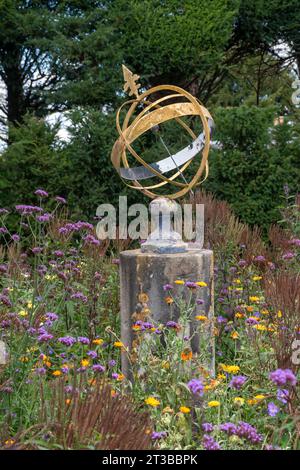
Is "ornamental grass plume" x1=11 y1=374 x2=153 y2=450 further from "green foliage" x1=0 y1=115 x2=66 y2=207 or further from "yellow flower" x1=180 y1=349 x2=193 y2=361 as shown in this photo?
"green foliage" x1=0 y1=115 x2=66 y2=207

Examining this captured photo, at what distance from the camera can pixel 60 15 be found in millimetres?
9609

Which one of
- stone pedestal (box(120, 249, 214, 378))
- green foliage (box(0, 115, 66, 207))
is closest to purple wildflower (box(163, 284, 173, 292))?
stone pedestal (box(120, 249, 214, 378))

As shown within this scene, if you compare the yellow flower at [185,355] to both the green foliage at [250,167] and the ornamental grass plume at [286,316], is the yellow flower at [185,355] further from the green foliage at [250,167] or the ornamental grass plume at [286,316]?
the green foliage at [250,167]

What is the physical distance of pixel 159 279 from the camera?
3.95m

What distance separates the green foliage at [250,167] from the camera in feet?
26.2

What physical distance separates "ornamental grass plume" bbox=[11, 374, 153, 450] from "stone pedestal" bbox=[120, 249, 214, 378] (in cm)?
147

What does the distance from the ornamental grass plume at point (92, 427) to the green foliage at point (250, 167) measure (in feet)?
19.4

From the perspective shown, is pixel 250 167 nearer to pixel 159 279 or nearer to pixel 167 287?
pixel 159 279

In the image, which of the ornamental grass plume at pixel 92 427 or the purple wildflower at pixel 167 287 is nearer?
the ornamental grass plume at pixel 92 427

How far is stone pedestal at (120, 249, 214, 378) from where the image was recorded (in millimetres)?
3934

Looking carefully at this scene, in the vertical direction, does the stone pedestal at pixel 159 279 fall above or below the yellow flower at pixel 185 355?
above

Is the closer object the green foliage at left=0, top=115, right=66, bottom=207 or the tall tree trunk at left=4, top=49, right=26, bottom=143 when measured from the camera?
the green foliage at left=0, top=115, right=66, bottom=207

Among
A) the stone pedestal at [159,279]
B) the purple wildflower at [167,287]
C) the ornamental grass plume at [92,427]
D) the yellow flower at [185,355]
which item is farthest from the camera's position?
the stone pedestal at [159,279]

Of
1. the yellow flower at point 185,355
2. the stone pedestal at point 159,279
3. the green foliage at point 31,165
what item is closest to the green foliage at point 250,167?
the green foliage at point 31,165
